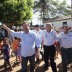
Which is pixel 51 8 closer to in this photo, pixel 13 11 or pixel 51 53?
pixel 13 11

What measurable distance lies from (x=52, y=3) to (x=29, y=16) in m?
34.8

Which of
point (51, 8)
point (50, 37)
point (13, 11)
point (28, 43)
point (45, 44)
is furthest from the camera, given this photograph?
point (51, 8)

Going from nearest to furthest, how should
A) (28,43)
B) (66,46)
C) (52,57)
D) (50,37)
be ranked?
1. (28,43)
2. (66,46)
3. (52,57)
4. (50,37)

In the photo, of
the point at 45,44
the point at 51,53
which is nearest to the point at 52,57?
the point at 51,53

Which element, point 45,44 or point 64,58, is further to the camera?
point 45,44

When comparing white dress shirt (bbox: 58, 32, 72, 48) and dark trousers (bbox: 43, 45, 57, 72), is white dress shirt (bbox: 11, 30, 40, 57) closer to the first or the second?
white dress shirt (bbox: 58, 32, 72, 48)

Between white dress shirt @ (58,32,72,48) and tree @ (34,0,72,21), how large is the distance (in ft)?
196

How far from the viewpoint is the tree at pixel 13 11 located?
34.6 m

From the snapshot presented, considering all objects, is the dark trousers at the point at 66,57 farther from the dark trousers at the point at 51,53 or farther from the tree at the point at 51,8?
the tree at the point at 51,8

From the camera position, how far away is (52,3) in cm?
7481

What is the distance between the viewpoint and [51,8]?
246ft

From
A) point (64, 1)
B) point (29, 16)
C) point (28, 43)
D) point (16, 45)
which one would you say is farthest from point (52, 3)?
point (28, 43)

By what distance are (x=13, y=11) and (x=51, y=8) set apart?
40.7 meters

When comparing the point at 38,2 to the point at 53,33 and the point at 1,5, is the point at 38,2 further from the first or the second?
the point at 53,33
